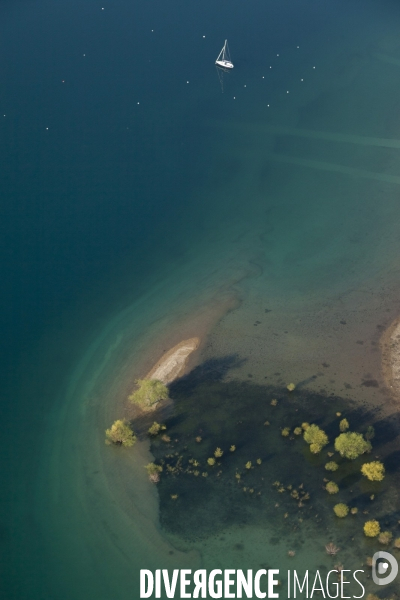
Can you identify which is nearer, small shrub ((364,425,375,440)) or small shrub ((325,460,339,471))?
small shrub ((325,460,339,471))

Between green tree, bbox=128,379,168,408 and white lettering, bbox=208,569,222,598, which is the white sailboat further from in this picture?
white lettering, bbox=208,569,222,598

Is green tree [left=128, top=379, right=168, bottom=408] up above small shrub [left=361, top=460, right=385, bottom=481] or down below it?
above

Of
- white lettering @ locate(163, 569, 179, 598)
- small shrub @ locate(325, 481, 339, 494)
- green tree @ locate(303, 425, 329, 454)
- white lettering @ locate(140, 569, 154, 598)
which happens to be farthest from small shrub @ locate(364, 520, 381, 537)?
white lettering @ locate(140, 569, 154, 598)

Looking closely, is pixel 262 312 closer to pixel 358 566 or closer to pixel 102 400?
pixel 102 400

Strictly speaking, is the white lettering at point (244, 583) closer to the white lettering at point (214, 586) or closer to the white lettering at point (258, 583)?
the white lettering at point (258, 583)

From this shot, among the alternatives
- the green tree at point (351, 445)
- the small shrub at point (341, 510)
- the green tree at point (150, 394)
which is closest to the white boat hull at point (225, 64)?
the green tree at point (150, 394)

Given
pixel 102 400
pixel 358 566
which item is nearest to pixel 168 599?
pixel 358 566
